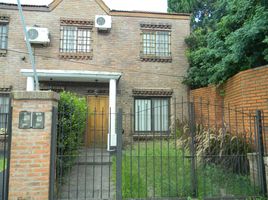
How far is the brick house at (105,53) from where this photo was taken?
11.6m

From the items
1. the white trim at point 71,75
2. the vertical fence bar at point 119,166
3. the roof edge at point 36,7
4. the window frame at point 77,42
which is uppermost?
the roof edge at point 36,7

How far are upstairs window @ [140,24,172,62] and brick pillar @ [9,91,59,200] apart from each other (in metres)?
8.35

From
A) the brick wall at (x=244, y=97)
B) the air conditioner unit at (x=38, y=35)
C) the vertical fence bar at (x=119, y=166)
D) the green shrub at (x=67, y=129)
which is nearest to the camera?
the vertical fence bar at (x=119, y=166)

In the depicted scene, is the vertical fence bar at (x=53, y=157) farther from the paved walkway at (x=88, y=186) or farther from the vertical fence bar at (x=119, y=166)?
the vertical fence bar at (x=119, y=166)

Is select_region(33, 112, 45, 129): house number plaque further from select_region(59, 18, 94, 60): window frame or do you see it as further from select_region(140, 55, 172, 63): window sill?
select_region(140, 55, 172, 63): window sill

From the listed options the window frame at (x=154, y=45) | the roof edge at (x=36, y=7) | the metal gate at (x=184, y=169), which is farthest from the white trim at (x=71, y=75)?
the metal gate at (x=184, y=169)

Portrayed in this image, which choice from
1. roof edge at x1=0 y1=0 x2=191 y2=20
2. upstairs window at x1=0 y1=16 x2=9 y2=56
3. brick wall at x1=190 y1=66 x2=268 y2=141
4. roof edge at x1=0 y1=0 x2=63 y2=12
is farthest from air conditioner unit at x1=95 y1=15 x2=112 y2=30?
brick wall at x1=190 y1=66 x2=268 y2=141

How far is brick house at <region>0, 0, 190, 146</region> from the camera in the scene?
458 inches

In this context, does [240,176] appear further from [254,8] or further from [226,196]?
[254,8]

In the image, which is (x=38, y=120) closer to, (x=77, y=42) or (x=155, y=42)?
(x=77, y=42)

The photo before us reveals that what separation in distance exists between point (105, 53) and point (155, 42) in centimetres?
245

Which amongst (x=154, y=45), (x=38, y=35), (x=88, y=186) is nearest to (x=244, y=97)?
(x=88, y=186)

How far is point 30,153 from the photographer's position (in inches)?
179

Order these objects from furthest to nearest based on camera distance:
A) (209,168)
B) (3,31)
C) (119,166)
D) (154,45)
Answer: (154,45)
(3,31)
(209,168)
(119,166)
